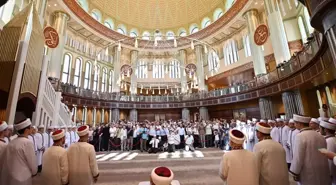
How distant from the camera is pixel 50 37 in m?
10.9

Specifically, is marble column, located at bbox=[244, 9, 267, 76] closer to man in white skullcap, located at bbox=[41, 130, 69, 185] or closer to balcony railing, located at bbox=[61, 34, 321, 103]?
balcony railing, located at bbox=[61, 34, 321, 103]

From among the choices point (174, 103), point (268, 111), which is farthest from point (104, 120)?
point (268, 111)

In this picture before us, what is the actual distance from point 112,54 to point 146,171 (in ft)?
67.8

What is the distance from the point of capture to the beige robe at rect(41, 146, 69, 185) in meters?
2.47

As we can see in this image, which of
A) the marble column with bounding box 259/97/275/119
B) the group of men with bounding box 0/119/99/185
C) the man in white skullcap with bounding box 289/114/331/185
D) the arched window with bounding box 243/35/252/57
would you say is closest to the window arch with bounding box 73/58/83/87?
the group of men with bounding box 0/119/99/185

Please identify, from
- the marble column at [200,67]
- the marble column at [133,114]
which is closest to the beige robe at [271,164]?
the marble column at [133,114]

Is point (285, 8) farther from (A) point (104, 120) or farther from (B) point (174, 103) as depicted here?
(A) point (104, 120)

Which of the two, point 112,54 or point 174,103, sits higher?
point 112,54

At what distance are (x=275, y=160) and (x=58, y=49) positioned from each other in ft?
55.2

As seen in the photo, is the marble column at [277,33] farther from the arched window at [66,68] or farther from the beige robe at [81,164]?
the arched window at [66,68]

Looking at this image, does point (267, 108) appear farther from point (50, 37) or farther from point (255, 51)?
point (50, 37)

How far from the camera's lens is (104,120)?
1811 centimetres

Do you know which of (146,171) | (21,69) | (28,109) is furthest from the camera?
(28,109)

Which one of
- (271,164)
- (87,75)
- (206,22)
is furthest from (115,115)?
(271,164)
